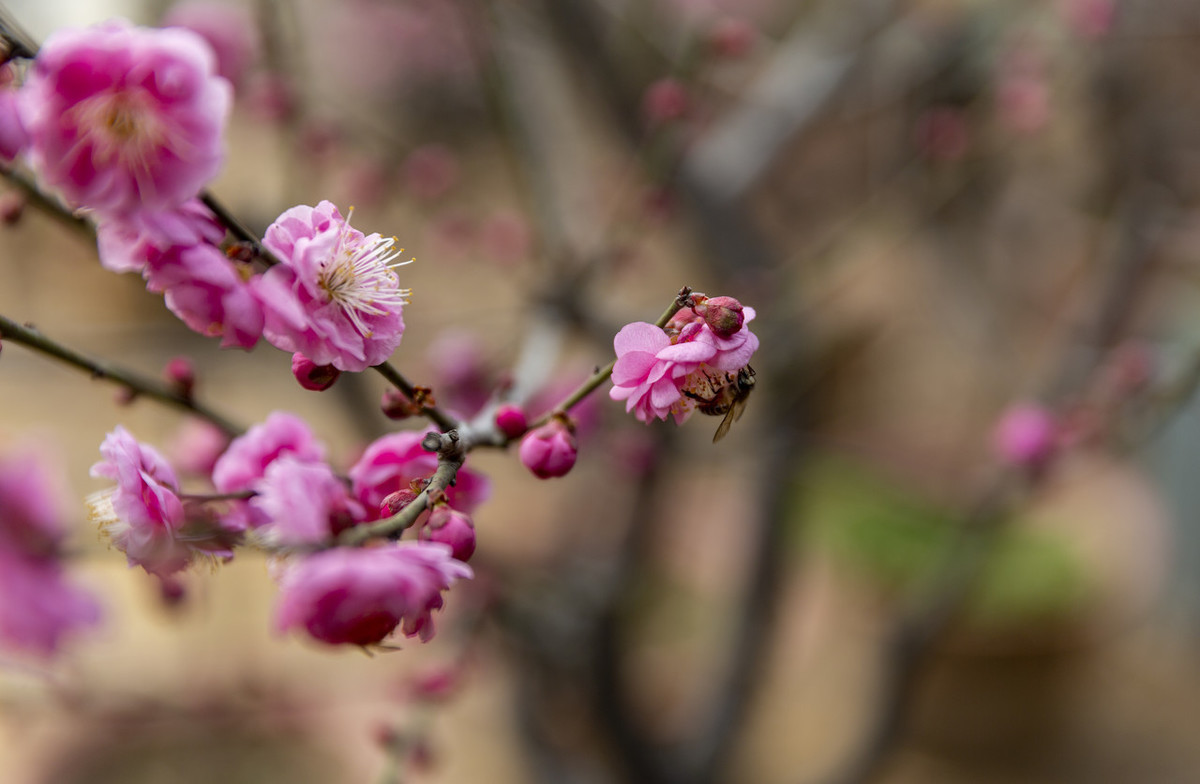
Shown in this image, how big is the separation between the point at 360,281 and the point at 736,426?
127 cm

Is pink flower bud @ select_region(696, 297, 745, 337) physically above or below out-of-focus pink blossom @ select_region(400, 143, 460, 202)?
below

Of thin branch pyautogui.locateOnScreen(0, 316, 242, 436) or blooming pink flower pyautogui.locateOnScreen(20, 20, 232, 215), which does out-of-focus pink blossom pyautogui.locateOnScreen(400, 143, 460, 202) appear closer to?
thin branch pyautogui.locateOnScreen(0, 316, 242, 436)

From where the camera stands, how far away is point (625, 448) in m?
1.27

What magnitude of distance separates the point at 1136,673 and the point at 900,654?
6.30ft

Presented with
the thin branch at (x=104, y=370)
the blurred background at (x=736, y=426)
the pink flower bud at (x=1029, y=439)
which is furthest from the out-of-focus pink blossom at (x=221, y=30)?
the pink flower bud at (x=1029, y=439)

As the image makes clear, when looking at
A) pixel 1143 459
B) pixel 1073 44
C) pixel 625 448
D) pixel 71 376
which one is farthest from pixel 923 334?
pixel 71 376

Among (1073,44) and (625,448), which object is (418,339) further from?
(1073,44)

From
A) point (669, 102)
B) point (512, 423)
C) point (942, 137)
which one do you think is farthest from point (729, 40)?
point (512, 423)

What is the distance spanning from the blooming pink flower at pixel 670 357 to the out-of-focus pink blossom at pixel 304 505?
13 cm

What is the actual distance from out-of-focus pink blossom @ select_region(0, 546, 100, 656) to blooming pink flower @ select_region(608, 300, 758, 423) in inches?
18.8

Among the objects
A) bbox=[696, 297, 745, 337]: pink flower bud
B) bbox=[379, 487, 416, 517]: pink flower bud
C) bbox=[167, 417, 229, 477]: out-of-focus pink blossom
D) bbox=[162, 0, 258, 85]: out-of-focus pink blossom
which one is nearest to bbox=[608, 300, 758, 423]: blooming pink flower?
bbox=[696, 297, 745, 337]: pink flower bud

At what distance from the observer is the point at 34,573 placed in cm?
59

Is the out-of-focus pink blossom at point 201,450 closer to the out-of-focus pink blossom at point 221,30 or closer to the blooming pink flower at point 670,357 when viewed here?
→ the blooming pink flower at point 670,357

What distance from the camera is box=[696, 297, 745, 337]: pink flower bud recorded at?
373 mm
